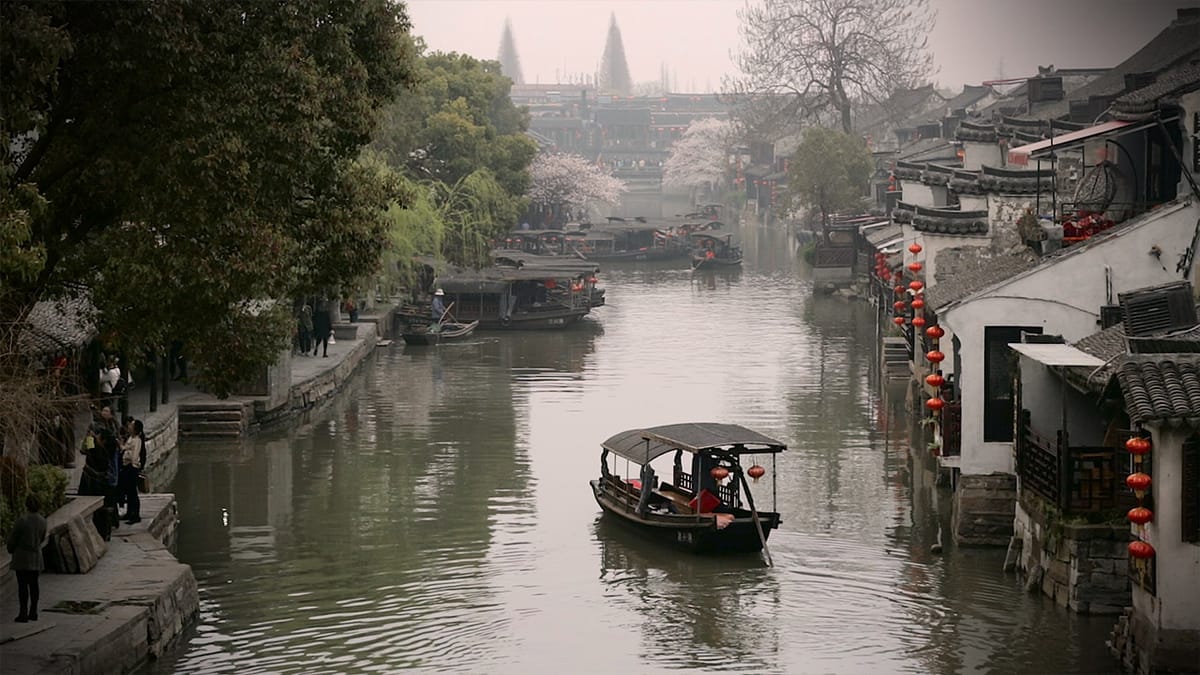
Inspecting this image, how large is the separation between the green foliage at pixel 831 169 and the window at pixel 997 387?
47506mm

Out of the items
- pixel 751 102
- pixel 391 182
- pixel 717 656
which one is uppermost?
pixel 751 102

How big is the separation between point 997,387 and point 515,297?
1301 inches

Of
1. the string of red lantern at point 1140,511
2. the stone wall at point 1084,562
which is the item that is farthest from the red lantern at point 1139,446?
the stone wall at point 1084,562

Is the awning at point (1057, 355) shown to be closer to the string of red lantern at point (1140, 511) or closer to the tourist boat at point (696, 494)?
the string of red lantern at point (1140, 511)

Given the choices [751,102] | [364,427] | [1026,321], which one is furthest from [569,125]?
[1026,321]

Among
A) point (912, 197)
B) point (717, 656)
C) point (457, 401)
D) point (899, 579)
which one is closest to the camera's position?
point (717, 656)

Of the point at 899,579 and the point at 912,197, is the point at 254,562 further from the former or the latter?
the point at 912,197

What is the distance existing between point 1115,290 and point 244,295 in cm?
1204

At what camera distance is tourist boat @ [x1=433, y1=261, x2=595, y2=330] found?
55000 mm

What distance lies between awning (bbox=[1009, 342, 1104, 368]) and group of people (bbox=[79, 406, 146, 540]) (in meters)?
11.7

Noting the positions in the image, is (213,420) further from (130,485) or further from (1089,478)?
(1089,478)

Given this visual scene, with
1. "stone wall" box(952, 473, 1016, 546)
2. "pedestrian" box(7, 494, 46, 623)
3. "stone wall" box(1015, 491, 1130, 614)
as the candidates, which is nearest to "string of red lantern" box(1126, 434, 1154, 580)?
"stone wall" box(1015, 491, 1130, 614)

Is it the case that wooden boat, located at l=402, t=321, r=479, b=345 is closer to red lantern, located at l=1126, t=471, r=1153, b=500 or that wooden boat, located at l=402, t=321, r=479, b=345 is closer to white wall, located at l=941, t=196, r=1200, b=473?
white wall, located at l=941, t=196, r=1200, b=473

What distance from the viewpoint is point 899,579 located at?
23.3 meters
